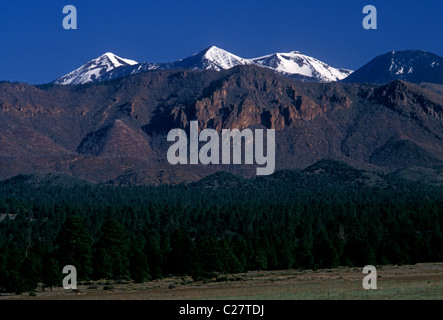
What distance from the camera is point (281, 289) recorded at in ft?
209

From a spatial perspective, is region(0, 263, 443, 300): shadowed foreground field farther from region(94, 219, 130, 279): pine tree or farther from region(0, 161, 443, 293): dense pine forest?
region(0, 161, 443, 293): dense pine forest

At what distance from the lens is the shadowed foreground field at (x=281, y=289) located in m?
54.7

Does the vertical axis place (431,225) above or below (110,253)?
above

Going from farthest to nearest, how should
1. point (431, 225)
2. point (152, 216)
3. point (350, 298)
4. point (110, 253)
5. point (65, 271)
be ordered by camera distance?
point (152, 216) → point (431, 225) → point (110, 253) → point (65, 271) → point (350, 298)

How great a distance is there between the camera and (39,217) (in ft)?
565

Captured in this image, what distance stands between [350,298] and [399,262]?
5087cm

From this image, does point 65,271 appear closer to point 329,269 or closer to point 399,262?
point 329,269

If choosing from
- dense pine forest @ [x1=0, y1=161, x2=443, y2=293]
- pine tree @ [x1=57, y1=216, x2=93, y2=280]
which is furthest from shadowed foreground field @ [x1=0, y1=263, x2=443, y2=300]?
dense pine forest @ [x1=0, y1=161, x2=443, y2=293]

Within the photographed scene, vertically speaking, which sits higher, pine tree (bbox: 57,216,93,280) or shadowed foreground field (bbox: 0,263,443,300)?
pine tree (bbox: 57,216,93,280)

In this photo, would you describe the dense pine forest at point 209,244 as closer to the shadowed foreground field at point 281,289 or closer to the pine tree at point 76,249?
the pine tree at point 76,249

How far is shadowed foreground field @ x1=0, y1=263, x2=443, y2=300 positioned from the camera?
54.7 meters

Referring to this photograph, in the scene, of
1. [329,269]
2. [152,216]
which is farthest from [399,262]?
[152,216]

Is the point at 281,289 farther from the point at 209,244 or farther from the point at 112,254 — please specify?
the point at 112,254
